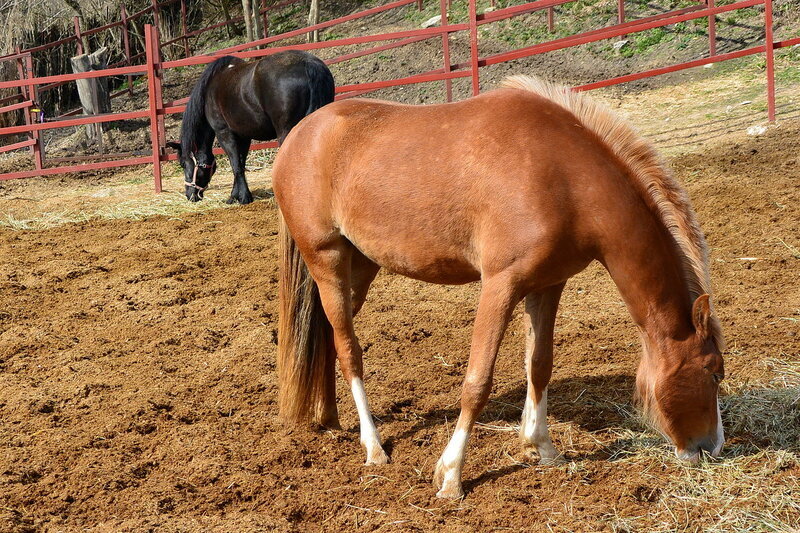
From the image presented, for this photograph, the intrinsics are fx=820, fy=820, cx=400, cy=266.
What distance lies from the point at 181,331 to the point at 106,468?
1.74 meters

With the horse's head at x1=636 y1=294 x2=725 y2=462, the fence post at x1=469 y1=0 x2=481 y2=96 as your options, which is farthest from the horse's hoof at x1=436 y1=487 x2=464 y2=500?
the fence post at x1=469 y1=0 x2=481 y2=96

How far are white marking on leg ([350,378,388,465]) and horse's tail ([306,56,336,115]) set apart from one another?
5168 mm

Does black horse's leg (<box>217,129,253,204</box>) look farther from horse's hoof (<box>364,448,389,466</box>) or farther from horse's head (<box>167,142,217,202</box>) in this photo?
horse's hoof (<box>364,448,389,466</box>)

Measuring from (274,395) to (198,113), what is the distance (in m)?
5.72

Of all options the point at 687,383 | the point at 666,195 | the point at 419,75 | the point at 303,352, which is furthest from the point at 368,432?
the point at 419,75

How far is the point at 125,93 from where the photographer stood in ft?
55.3

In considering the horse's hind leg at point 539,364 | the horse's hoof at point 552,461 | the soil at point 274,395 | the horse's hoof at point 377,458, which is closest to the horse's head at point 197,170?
the soil at point 274,395

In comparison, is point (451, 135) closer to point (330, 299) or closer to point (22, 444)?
point (330, 299)

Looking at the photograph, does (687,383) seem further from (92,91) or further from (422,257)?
(92,91)

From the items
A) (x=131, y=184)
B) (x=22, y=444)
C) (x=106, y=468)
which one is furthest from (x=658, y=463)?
(x=131, y=184)

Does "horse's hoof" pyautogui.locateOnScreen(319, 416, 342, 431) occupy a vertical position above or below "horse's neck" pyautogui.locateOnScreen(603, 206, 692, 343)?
below

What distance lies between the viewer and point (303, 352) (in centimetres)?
379

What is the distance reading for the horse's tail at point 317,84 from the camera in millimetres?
8320

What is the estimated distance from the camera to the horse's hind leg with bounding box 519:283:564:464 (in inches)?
133
